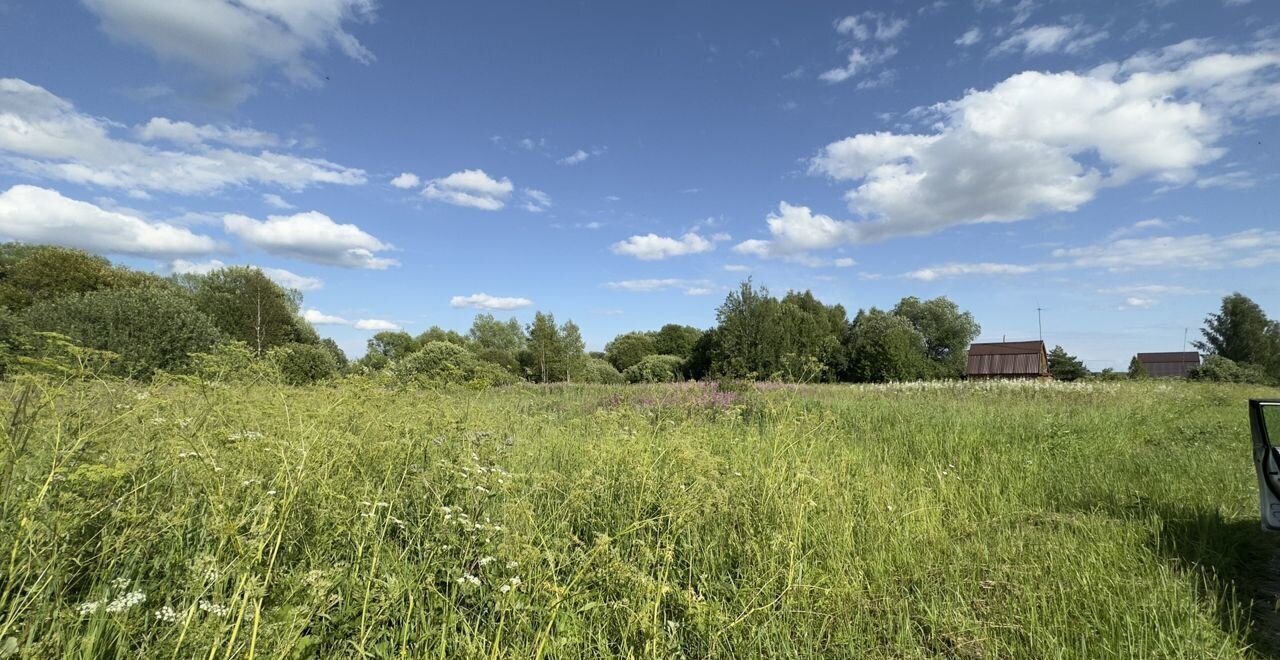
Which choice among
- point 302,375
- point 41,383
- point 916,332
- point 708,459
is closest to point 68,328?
point 302,375

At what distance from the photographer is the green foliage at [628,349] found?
71.8m

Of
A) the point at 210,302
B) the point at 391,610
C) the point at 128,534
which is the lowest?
the point at 391,610

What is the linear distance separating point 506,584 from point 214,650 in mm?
1047

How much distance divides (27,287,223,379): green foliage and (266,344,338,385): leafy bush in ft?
56.6

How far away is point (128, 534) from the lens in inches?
87.1

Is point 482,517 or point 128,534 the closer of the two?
point 128,534

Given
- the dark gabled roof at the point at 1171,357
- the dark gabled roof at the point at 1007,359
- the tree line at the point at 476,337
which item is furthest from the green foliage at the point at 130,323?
the dark gabled roof at the point at 1171,357

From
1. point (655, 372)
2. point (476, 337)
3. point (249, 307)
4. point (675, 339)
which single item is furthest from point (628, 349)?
point (655, 372)

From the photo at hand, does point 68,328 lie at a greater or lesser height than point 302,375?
greater

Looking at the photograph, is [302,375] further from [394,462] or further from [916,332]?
[916,332]

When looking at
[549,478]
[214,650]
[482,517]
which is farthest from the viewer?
[549,478]

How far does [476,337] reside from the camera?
76.8m

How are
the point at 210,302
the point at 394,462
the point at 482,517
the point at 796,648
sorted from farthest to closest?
the point at 210,302 → the point at 394,462 → the point at 482,517 → the point at 796,648

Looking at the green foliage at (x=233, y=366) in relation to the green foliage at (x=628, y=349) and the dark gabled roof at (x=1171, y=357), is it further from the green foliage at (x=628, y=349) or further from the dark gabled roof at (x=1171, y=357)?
the dark gabled roof at (x=1171, y=357)
